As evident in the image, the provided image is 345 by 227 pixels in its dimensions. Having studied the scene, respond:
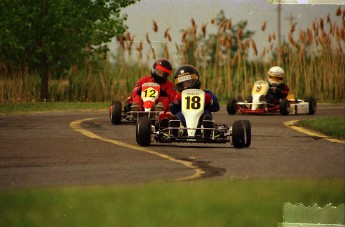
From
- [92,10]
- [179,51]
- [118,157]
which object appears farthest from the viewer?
[179,51]

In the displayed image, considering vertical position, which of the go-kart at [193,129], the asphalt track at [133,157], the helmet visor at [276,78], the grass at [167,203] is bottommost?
the grass at [167,203]

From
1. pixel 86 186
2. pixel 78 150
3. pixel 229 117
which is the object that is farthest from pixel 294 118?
pixel 86 186

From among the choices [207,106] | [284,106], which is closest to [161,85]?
[207,106]

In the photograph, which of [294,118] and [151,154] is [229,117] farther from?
[151,154]

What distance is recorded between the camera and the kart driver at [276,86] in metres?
16.1

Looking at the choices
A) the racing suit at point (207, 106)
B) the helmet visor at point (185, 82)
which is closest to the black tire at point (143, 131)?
the racing suit at point (207, 106)

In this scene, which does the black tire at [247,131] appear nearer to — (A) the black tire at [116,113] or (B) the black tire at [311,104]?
(A) the black tire at [116,113]

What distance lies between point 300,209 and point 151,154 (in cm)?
271

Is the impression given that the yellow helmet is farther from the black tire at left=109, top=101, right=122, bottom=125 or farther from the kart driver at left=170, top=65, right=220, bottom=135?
the kart driver at left=170, top=65, right=220, bottom=135

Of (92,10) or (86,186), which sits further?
(92,10)

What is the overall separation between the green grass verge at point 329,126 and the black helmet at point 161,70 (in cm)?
184

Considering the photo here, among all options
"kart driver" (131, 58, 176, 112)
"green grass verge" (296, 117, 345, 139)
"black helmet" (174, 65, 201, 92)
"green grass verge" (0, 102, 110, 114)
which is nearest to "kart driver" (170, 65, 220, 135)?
"black helmet" (174, 65, 201, 92)

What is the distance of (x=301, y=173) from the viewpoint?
25.7 ft

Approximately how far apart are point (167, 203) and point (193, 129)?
10.5ft
